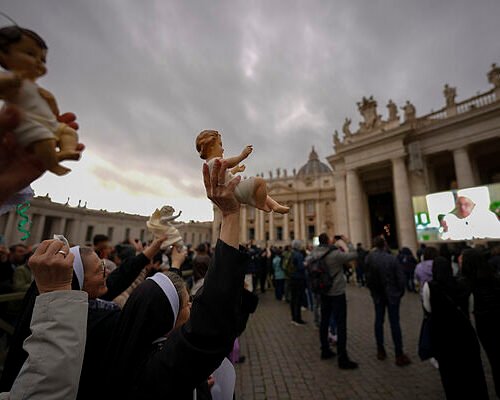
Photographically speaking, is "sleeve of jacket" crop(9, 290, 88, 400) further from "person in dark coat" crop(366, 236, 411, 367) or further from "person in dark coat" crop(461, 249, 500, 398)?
"person in dark coat" crop(366, 236, 411, 367)

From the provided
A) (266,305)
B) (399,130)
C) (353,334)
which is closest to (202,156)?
(353,334)

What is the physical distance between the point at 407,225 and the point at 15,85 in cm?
2022

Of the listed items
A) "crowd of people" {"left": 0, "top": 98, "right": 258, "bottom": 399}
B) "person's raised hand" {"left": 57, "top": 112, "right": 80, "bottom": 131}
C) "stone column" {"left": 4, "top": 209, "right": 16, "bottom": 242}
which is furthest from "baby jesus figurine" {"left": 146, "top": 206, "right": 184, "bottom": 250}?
"stone column" {"left": 4, "top": 209, "right": 16, "bottom": 242}

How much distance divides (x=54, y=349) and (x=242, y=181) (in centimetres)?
101

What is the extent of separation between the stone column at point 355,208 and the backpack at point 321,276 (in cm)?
1553

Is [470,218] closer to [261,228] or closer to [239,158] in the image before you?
[239,158]

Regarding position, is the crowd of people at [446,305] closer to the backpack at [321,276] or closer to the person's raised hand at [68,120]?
the backpack at [321,276]

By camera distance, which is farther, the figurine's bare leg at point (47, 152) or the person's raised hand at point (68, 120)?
the person's raised hand at point (68, 120)

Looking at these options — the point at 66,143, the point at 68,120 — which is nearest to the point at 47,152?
the point at 66,143

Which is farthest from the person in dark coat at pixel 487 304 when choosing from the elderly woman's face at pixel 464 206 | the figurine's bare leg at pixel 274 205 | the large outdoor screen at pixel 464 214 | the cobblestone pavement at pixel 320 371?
the elderly woman's face at pixel 464 206

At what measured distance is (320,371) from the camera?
4.41 metres

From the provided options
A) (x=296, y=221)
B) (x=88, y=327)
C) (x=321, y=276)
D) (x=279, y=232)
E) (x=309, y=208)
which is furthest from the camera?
(x=279, y=232)

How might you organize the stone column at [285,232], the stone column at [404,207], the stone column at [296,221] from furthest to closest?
the stone column at [296,221] → the stone column at [285,232] → the stone column at [404,207]

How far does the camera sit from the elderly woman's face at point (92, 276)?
1644mm
